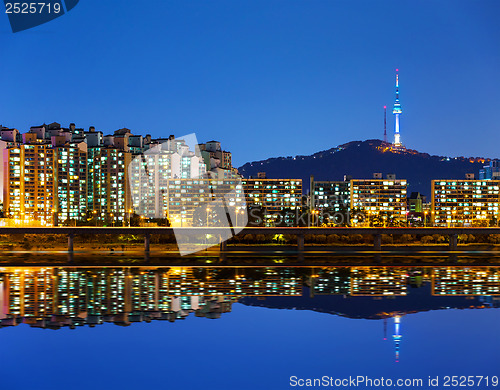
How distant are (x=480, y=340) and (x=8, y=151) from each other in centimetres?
11702

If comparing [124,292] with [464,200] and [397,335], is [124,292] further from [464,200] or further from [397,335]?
[464,200]

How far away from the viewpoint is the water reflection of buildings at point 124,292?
27875 mm

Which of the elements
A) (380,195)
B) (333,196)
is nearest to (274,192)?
(333,196)

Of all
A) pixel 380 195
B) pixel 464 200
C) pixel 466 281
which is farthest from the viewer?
pixel 464 200

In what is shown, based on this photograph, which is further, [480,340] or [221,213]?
[221,213]

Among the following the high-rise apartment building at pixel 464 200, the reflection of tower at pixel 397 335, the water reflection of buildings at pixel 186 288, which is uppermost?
the high-rise apartment building at pixel 464 200

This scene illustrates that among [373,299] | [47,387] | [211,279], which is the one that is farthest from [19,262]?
[47,387]

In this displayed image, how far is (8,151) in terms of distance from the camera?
12438 centimetres

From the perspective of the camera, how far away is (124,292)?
3488 cm

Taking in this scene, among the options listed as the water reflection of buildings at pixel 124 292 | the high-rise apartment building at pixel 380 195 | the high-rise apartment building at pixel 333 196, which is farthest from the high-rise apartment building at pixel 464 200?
the water reflection of buildings at pixel 124 292

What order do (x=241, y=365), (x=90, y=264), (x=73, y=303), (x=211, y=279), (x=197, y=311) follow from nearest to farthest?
(x=241, y=365) < (x=197, y=311) < (x=73, y=303) < (x=211, y=279) < (x=90, y=264)

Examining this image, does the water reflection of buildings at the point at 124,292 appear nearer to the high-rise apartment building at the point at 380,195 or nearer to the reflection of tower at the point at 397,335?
the reflection of tower at the point at 397,335

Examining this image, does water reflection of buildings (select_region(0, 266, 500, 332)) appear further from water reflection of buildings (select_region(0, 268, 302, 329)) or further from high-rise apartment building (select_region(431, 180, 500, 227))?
high-rise apartment building (select_region(431, 180, 500, 227))

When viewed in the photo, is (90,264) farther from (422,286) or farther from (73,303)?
(422,286)
